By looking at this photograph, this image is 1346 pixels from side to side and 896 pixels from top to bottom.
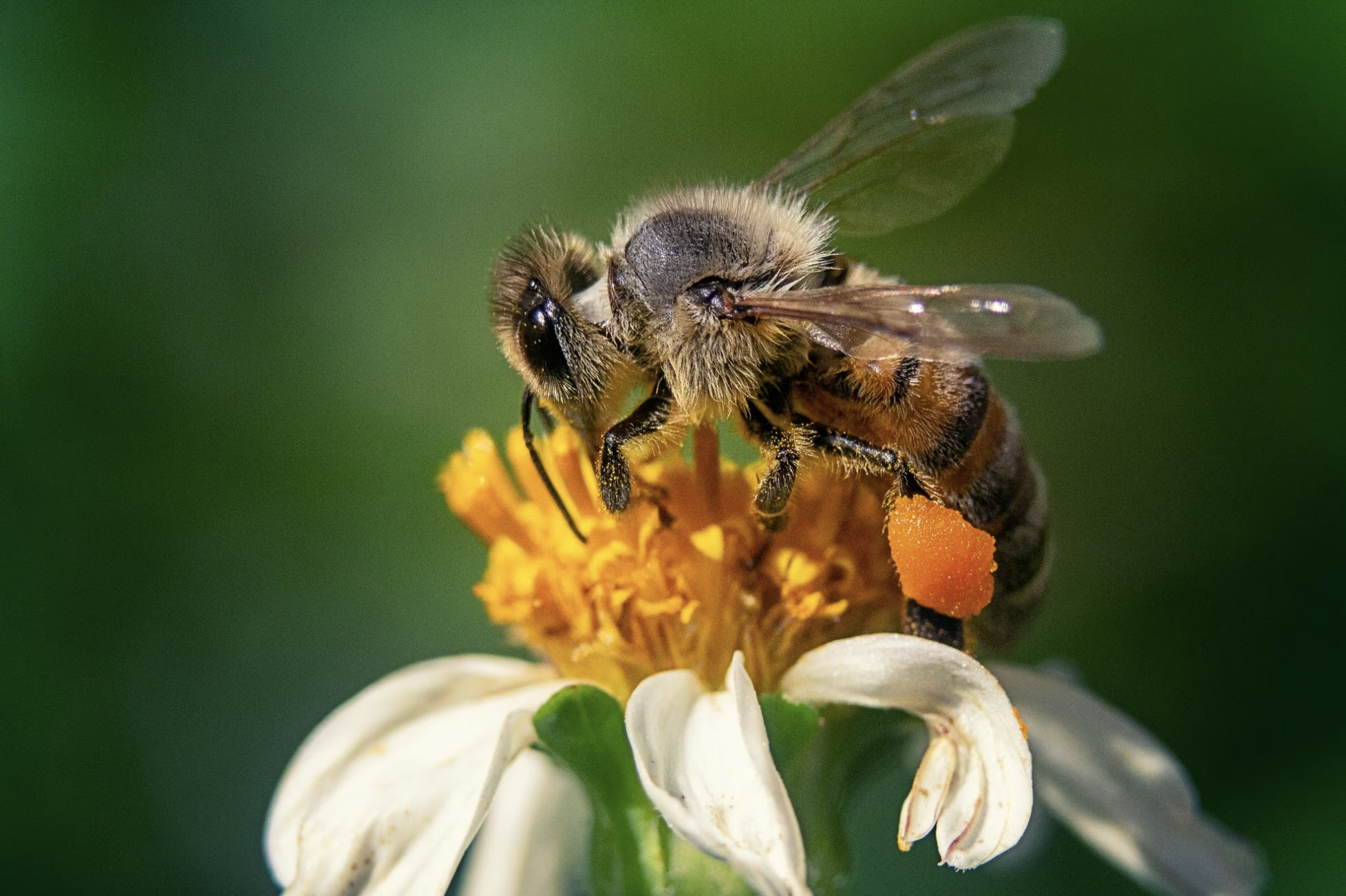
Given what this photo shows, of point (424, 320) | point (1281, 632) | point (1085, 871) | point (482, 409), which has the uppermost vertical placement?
point (424, 320)

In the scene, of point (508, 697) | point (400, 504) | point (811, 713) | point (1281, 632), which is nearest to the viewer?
point (811, 713)

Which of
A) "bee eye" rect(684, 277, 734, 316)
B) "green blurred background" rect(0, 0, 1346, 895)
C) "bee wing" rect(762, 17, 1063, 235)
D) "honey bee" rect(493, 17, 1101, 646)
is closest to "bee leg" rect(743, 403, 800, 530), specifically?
"honey bee" rect(493, 17, 1101, 646)

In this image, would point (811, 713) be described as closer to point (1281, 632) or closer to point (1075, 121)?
point (1281, 632)

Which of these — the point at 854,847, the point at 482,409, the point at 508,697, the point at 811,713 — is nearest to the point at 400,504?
the point at 482,409

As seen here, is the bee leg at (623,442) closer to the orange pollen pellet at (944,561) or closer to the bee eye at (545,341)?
the bee eye at (545,341)

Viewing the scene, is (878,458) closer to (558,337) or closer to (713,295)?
(713,295)

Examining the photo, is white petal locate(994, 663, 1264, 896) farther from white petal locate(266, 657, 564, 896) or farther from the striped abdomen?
white petal locate(266, 657, 564, 896)
